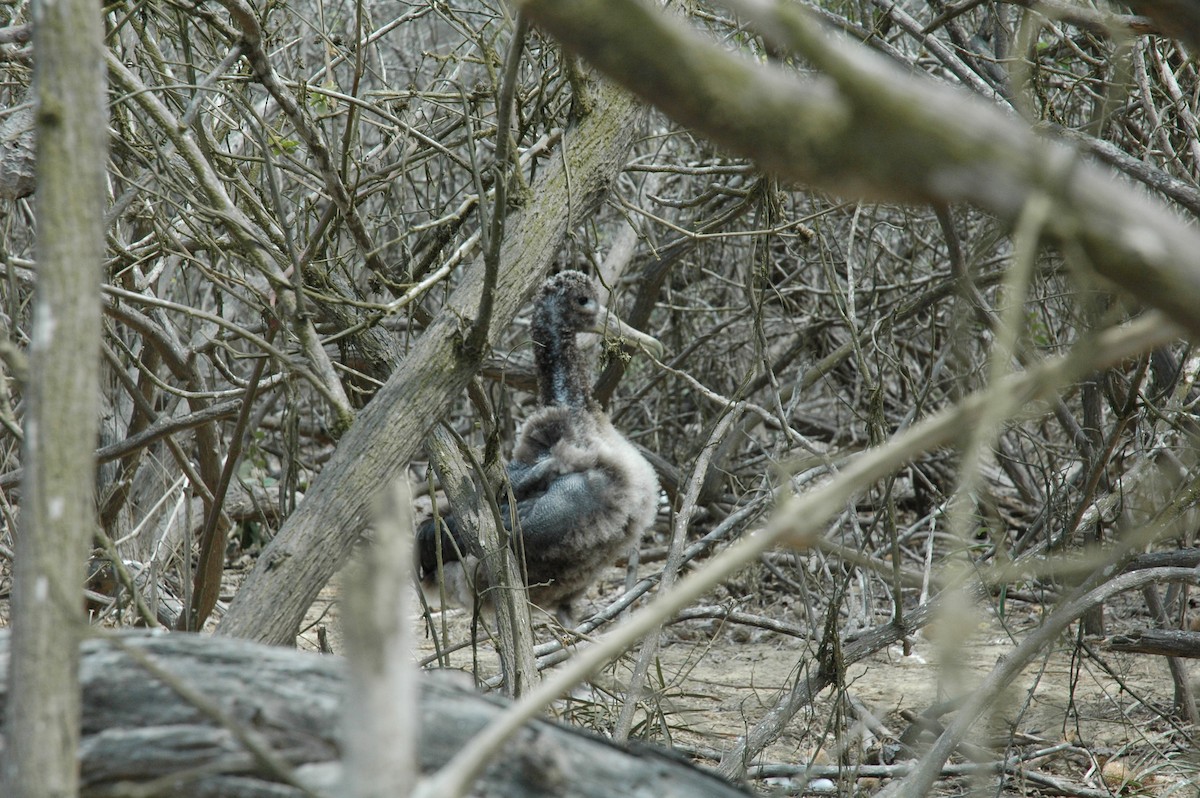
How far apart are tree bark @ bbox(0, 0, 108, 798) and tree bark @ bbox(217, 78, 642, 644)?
961mm

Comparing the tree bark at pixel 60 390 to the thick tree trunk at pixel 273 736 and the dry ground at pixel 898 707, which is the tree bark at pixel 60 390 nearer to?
the thick tree trunk at pixel 273 736

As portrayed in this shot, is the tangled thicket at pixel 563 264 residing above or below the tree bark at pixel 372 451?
above

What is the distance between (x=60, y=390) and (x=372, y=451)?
1.03 m

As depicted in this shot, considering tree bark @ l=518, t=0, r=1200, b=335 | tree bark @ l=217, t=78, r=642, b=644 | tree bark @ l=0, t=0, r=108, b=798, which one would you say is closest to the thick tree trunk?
tree bark @ l=0, t=0, r=108, b=798

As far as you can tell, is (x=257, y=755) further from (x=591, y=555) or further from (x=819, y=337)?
(x=819, y=337)

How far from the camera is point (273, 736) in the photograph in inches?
57.9

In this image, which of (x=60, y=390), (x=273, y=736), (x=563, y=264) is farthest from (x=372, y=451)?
(x=563, y=264)

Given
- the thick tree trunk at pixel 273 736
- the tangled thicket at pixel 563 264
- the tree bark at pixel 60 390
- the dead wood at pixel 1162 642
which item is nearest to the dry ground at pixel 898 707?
the dead wood at pixel 1162 642

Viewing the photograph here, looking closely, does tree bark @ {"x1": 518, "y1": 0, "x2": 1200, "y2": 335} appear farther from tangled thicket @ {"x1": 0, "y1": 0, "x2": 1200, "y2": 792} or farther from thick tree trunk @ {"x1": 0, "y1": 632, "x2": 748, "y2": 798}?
thick tree trunk @ {"x1": 0, "y1": 632, "x2": 748, "y2": 798}

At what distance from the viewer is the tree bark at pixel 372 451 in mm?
2219

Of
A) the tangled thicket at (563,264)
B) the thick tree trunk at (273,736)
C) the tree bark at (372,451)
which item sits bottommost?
the thick tree trunk at (273,736)

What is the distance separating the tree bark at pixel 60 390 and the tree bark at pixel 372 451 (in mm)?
961

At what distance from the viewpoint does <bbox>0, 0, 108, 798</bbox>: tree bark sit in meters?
1.19

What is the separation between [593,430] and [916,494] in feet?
9.03
